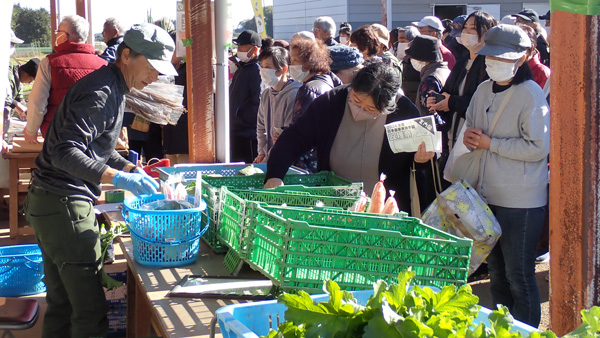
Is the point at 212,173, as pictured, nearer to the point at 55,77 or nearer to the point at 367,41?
the point at 55,77

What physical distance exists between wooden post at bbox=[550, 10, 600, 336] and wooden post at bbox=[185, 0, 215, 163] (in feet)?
9.69

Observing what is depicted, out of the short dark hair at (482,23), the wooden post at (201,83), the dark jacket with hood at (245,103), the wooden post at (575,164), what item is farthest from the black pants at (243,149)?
the wooden post at (575,164)

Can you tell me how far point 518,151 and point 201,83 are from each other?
86.0 inches

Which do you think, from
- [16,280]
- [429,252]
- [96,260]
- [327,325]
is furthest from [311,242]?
[16,280]

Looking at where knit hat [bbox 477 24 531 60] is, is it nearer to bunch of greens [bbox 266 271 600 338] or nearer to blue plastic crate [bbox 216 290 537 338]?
blue plastic crate [bbox 216 290 537 338]

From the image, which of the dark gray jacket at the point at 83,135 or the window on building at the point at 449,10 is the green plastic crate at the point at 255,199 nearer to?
the dark gray jacket at the point at 83,135

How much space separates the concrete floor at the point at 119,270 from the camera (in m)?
4.01

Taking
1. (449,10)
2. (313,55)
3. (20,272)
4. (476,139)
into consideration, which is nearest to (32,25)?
(449,10)

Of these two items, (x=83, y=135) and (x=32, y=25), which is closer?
(x=83, y=135)

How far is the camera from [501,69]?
11.2ft

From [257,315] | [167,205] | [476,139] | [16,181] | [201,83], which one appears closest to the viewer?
[257,315]

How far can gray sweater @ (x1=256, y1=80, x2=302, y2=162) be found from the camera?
16.3 feet

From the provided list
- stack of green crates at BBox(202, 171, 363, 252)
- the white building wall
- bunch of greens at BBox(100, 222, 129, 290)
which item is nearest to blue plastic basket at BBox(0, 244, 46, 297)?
bunch of greens at BBox(100, 222, 129, 290)

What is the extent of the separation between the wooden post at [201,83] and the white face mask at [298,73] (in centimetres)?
66
